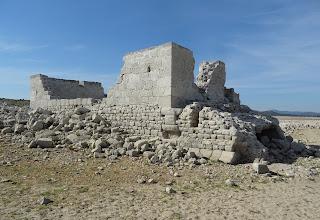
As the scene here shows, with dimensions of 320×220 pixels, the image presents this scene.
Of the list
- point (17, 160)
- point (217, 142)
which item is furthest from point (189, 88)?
point (17, 160)

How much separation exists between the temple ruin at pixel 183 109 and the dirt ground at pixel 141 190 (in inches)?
37.8

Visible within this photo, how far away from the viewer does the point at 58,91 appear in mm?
17344

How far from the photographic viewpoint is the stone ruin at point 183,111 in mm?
9750

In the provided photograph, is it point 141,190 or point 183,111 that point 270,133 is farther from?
point 141,190

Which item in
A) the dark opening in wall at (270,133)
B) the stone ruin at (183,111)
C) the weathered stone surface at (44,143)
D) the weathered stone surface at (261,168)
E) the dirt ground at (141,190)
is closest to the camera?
the dirt ground at (141,190)

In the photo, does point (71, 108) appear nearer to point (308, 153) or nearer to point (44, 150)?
point (44, 150)

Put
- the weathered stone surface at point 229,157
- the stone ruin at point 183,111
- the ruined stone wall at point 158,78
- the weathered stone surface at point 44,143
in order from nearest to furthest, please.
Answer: the weathered stone surface at point 229,157, the stone ruin at point 183,111, the weathered stone surface at point 44,143, the ruined stone wall at point 158,78

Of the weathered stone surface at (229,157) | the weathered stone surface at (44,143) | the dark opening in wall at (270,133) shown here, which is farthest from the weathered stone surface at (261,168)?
the weathered stone surface at (44,143)

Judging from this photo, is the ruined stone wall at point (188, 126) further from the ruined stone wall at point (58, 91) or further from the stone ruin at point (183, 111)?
the ruined stone wall at point (58, 91)

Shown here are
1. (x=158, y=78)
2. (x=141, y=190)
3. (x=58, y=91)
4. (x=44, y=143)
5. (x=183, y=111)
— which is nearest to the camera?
(x=141, y=190)

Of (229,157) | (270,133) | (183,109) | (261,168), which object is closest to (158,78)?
(183,109)

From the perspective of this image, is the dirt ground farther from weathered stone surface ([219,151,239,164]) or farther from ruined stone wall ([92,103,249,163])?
ruined stone wall ([92,103,249,163])

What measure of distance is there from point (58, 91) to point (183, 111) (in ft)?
29.8

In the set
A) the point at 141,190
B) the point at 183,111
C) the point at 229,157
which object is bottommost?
the point at 141,190
